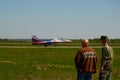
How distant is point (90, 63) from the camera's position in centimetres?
1119

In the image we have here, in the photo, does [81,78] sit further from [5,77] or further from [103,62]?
[5,77]

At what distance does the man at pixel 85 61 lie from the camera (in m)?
11.0

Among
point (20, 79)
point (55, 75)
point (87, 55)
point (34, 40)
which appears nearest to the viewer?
point (87, 55)

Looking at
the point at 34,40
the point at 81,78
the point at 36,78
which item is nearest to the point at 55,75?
the point at 36,78

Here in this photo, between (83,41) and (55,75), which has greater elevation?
(83,41)

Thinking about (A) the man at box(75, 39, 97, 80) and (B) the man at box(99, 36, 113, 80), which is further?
(B) the man at box(99, 36, 113, 80)

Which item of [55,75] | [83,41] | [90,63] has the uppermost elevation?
[83,41]

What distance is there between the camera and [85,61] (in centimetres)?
1111

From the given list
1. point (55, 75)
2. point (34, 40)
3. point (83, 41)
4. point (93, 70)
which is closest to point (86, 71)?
point (93, 70)

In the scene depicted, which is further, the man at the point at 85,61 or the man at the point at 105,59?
the man at the point at 105,59

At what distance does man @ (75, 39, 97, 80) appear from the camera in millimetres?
11023

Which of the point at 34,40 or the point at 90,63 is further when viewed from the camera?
the point at 34,40

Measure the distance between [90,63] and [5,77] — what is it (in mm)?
8124

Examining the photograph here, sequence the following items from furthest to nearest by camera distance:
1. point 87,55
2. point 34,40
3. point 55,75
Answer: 1. point 34,40
2. point 55,75
3. point 87,55
